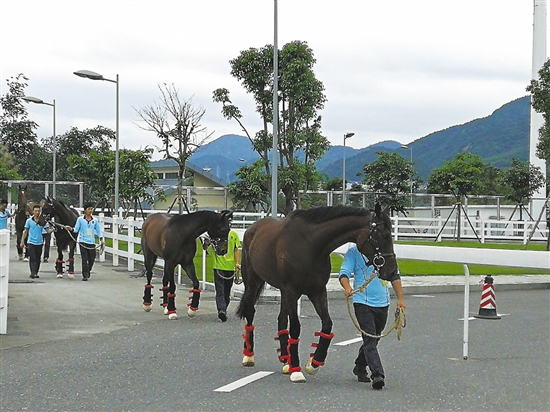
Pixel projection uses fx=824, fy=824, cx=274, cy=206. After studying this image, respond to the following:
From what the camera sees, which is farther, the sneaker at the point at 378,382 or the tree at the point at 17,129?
the tree at the point at 17,129

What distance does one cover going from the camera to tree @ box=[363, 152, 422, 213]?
147 ft

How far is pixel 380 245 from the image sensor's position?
820cm

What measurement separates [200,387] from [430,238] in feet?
114

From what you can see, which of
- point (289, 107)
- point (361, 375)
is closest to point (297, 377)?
point (361, 375)

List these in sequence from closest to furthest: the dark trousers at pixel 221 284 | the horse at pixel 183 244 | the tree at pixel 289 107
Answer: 1. the dark trousers at pixel 221 284
2. the horse at pixel 183 244
3. the tree at pixel 289 107

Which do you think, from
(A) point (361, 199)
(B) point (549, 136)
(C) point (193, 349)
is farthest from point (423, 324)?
(A) point (361, 199)

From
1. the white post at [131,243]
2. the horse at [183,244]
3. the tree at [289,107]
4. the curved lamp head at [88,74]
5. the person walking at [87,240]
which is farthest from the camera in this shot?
the tree at [289,107]

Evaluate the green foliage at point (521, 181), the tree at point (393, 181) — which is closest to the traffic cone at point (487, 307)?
the tree at point (393, 181)

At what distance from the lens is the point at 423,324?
13.8m

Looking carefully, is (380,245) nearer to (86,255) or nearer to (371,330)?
(371,330)

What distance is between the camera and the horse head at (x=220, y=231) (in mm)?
13547

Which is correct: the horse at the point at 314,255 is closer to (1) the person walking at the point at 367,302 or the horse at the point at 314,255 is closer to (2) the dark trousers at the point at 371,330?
(1) the person walking at the point at 367,302

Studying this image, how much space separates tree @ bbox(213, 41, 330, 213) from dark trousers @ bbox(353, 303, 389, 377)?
24955 mm

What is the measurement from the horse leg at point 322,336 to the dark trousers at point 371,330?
334mm
